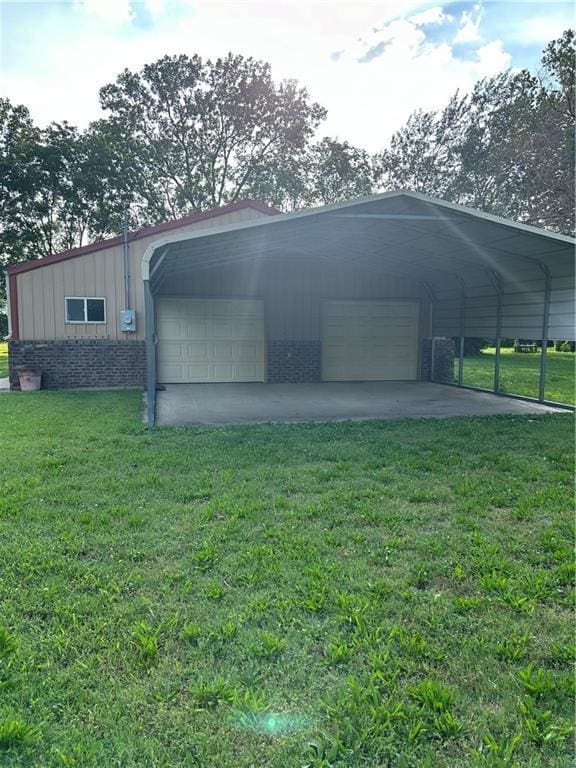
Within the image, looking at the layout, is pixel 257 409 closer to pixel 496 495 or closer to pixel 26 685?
pixel 496 495

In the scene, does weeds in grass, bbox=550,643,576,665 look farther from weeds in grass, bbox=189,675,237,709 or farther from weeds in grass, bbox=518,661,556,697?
weeds in grass, bbox=189,675,237,709

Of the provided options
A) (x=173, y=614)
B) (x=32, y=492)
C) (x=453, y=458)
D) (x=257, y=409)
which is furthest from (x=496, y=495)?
(x=257, y=409)

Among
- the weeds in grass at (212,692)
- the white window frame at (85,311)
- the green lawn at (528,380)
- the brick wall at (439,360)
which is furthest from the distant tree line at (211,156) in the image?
the weeds in grass at (212,692)

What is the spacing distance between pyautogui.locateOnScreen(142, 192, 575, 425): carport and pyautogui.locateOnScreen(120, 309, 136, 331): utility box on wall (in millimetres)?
1046

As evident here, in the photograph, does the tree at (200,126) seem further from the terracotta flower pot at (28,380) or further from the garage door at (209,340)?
the terracotta flower pot at (28,380)

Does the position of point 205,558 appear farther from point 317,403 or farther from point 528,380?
point 528,380

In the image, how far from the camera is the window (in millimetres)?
11203

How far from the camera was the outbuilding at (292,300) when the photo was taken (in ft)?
26.8

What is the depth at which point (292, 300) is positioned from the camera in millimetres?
12844

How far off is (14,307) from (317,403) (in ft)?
23.7

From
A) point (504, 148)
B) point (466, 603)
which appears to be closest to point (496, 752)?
point (466, 603)

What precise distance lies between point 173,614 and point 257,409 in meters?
6.26

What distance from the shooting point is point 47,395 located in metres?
10.0

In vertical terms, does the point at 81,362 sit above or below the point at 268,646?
above
